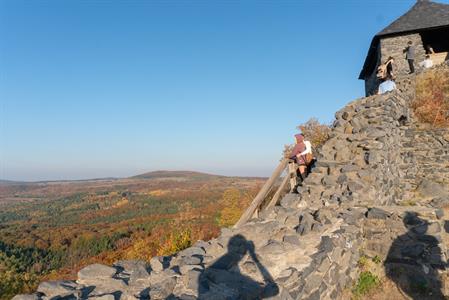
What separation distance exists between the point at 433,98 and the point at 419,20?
1042cm

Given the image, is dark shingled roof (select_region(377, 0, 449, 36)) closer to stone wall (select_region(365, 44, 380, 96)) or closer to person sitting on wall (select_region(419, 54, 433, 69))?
stone wall (select_region(365, 44, 380, 96))

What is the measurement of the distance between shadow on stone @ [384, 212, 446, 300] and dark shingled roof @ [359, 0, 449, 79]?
663 inches

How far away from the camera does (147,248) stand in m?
31.8

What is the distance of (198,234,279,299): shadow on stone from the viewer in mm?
3086

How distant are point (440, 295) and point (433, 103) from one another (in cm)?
825

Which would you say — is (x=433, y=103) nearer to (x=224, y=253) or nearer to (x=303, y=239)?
(x=303, y=239)

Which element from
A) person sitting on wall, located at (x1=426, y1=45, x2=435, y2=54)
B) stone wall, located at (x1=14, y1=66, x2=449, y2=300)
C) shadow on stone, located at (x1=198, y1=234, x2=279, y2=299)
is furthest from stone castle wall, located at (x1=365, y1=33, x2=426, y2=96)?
shadow on stone, located at (x1=198, y1=234, x2=279, y2=299)

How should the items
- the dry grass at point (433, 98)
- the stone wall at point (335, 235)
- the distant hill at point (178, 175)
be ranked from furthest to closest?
the distant hill at point (178, 175) → the dry grass at point (433, 98) → the stone wall at point (335, 235)

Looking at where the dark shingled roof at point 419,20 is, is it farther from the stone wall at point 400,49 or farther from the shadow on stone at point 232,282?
the shadow on stone at point 232,282

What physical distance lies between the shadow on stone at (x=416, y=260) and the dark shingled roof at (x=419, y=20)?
16.8 m

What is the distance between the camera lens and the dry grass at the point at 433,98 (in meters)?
10.7

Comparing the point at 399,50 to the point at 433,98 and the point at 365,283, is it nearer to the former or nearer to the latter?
the point at 433,98

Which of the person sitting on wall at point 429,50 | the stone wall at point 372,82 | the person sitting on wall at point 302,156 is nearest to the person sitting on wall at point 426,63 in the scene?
the person sitting on wall at point 429,50

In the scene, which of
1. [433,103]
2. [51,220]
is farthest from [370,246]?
[51,220]
